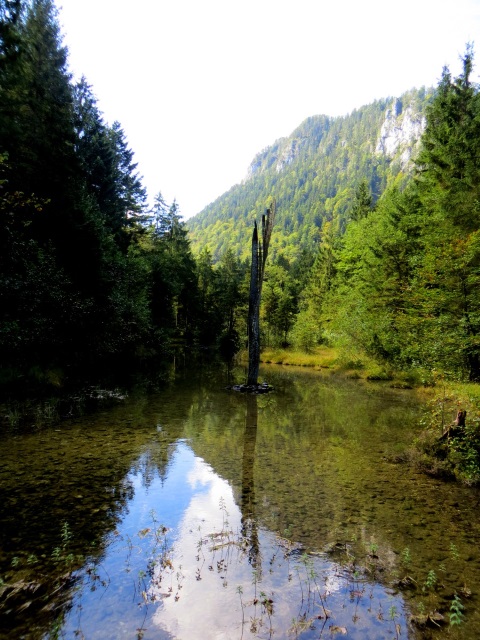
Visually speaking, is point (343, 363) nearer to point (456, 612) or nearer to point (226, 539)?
point (226, 539)

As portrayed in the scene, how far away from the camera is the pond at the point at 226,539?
163 inches

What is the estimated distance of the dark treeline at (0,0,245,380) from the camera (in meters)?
15.9

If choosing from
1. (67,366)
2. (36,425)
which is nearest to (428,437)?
(36,425)

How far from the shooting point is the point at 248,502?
729 centimetres

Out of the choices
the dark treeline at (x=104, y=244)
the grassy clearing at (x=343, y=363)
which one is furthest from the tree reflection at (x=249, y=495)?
the grassy clearing at (x=343, y=363)

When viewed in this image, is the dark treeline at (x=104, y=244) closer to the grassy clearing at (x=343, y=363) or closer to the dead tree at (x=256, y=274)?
the grassy clearing at (x=343, y=363)

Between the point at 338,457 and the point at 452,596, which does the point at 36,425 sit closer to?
the point at 338,457

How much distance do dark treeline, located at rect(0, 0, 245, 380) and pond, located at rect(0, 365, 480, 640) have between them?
711 centimetres

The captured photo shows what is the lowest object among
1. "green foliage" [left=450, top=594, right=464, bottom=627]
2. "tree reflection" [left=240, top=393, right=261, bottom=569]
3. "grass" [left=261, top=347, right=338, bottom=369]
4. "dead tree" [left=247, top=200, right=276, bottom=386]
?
"grass" [left=261, top=347, right=338, bottom=369]

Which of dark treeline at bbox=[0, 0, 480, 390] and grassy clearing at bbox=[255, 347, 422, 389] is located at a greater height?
dark treeline at bbox=[0, 0, 480, 390]

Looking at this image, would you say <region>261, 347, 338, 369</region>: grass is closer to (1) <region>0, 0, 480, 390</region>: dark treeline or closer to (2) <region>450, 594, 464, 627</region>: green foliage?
(1) <region>0, 0, 480, 390</region>: dark treeline

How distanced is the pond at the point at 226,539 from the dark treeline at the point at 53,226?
7110 millimetres

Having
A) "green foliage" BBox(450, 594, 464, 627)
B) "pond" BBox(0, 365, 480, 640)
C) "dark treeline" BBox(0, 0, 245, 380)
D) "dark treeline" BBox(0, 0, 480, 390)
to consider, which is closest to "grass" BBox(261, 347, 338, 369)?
"dark treeline" BBox(0, 0, 480, 390)

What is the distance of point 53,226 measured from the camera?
22266 millimetres
